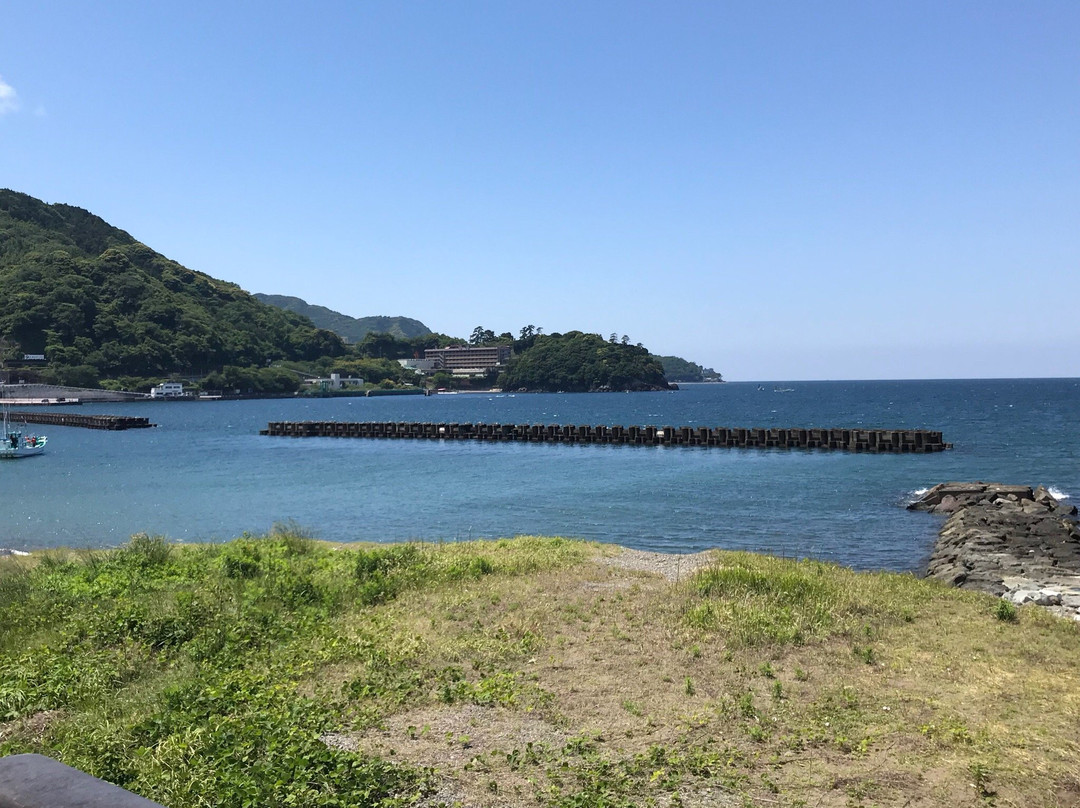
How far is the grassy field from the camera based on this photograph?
6.16 metres

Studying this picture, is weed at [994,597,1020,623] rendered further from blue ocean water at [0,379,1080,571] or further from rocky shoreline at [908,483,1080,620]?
blue ocean water at [0,379,1080,571]

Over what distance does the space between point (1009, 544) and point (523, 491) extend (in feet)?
65.6

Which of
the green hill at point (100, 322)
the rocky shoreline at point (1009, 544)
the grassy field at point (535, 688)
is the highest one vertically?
the green hill at point (100, 322)

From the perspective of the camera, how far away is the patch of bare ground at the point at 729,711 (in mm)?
6164

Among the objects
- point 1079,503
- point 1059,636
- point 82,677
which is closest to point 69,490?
point 82,677

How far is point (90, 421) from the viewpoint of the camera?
297ft

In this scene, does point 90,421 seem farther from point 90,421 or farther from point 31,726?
point 31,726

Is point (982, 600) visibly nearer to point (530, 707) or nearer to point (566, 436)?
point (530, 707)

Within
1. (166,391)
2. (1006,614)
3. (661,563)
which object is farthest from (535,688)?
(166,391)

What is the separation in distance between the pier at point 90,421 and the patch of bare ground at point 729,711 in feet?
291

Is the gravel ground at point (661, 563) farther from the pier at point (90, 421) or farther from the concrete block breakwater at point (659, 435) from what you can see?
the pier at point (90, 421)

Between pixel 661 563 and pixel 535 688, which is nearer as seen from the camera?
pixel 535 688

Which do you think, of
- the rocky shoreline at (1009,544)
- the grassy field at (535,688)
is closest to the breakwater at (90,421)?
the grassy field at (535,688)

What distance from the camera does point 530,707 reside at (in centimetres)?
783
